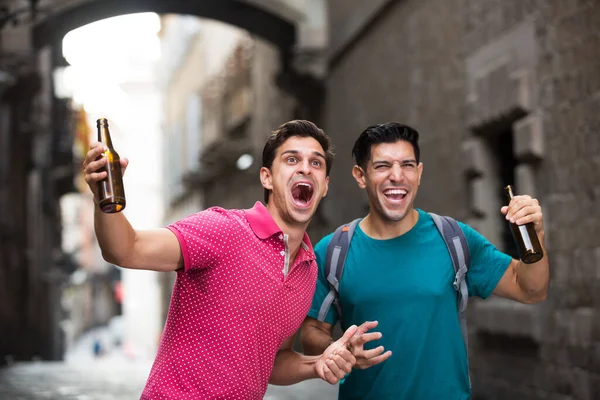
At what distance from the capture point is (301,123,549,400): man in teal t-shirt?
309 centimetres

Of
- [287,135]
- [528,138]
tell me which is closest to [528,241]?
[287,135]

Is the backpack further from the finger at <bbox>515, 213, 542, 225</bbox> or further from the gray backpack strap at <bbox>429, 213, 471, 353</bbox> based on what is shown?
the finger at <bbox>515, 213, 542, 225</bbox>

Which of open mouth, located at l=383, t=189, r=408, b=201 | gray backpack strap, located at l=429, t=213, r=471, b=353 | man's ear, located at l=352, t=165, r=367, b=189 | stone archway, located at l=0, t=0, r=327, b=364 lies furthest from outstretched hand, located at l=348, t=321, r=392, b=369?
stone archway, located at l=0, t=0, r=327, b=364

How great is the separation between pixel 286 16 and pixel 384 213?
1218cm

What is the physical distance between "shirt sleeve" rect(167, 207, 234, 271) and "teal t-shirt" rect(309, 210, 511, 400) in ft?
2.30

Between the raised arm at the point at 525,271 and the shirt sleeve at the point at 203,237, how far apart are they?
37.3 inches

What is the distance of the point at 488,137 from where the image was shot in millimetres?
8008

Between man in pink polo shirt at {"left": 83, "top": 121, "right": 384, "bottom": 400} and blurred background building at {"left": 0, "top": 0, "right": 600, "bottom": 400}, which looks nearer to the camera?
man in pink polo shirt at {"left": 83, "top": 121, "right": 384, "bottom": 400}

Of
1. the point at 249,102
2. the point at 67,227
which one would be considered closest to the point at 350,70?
the point at 249,102

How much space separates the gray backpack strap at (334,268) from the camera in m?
3.24

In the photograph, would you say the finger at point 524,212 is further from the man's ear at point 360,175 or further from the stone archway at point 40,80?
the stone archway at point 40,80

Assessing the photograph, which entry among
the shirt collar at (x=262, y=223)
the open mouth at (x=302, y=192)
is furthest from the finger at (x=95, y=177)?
the open mouth at (x=302, y=192)

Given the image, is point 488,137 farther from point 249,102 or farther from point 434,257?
point 249,102

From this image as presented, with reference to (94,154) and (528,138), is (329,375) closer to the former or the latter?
(94,154)
